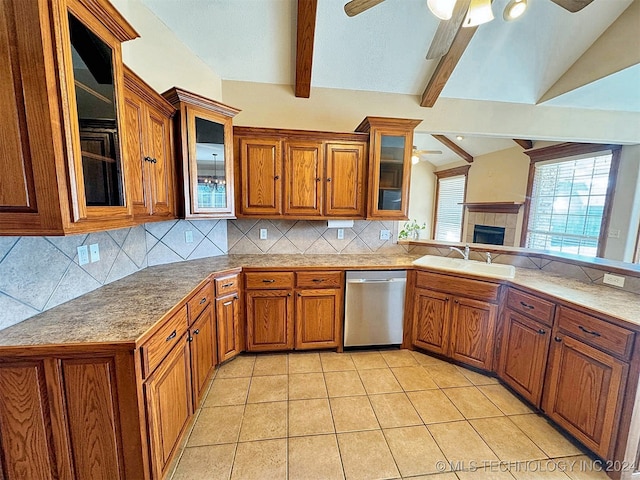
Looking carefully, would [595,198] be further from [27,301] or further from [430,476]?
[27,301]

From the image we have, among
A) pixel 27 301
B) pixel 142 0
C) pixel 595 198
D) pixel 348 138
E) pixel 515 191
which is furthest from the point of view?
pixel 515 191

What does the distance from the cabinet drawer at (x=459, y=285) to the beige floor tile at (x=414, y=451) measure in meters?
1.16

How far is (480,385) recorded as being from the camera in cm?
226

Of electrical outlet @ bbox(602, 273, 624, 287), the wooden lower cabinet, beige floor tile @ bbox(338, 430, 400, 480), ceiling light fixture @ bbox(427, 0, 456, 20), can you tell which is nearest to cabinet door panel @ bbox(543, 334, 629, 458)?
electrical outlet @ bbox(602, 273, 624, 287)

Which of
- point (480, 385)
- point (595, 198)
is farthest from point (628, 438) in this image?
point (595, 198)

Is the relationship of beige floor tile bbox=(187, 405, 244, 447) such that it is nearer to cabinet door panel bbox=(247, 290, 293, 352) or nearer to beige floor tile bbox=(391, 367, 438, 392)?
cabinet door panel bbox=(247, 290, 293, 352)

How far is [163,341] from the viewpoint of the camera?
4.44ft

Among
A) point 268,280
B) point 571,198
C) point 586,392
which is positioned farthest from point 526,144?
point 268,280

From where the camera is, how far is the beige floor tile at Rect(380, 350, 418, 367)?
2534 mm

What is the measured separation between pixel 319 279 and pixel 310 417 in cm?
111

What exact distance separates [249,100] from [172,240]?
1.67 meters

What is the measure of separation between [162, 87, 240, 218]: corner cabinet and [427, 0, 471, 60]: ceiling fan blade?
5.53 feet

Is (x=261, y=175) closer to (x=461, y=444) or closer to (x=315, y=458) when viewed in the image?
(x=315, y=458)

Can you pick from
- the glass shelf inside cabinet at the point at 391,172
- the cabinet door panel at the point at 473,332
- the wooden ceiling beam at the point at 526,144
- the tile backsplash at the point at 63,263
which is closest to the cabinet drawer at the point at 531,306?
the cabinet door panel at the point at 473,332
